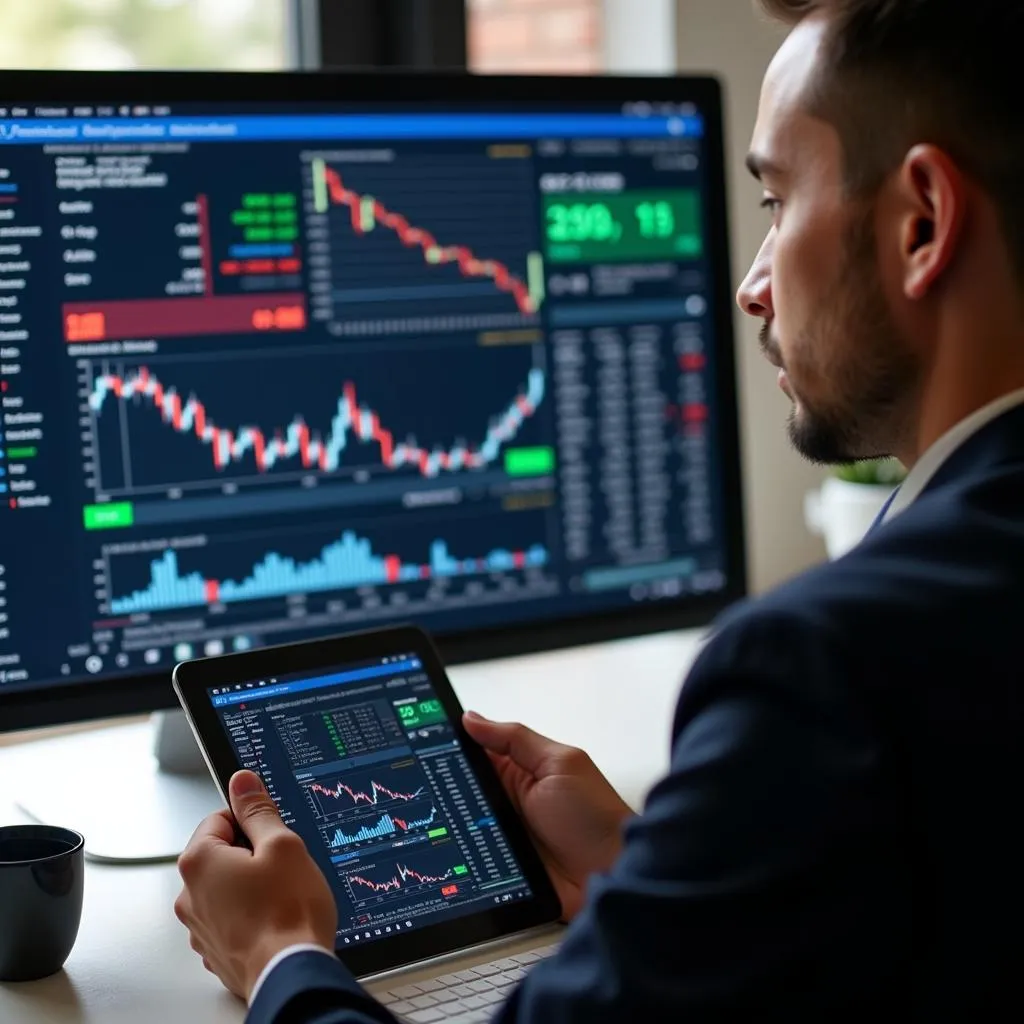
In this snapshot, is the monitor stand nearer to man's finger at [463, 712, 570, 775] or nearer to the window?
man's finger at [463, 712, 570, 775]

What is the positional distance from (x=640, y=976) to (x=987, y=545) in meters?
0.25

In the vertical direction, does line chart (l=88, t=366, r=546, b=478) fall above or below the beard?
below

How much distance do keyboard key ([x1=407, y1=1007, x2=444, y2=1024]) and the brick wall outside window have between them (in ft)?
4.94

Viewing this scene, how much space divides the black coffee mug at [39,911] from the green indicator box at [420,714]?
0.74ft

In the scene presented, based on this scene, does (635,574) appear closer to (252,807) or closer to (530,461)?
(530,461)

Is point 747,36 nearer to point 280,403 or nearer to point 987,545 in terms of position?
point 280,403

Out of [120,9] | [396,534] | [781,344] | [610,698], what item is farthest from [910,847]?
[120,9]

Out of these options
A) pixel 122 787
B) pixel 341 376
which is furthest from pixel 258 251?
pixel 122 787

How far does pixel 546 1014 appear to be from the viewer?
702 millimetres

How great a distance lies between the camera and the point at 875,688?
0.66 metres

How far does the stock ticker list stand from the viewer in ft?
3.28

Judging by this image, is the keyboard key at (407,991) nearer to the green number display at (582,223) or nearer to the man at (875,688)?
the man at (875,688)

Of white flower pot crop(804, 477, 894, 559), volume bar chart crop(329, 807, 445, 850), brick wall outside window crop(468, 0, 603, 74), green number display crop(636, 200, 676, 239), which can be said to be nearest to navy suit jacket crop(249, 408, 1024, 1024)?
volume bar chart crop(329, 807, 445, 850)

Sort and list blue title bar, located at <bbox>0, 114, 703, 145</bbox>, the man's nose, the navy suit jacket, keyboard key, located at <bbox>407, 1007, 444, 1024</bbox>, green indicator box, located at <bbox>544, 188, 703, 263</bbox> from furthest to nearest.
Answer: green indicator box, located at <bbox>544, 188, 703, 263</bbox> < blue title bar, located at <bbox>0, 114, 703, 145</bbox> < the man's nose < keyboard key, located at <bbox>407, 1007, 444, 1024</bbox> < the navy suit jacket
